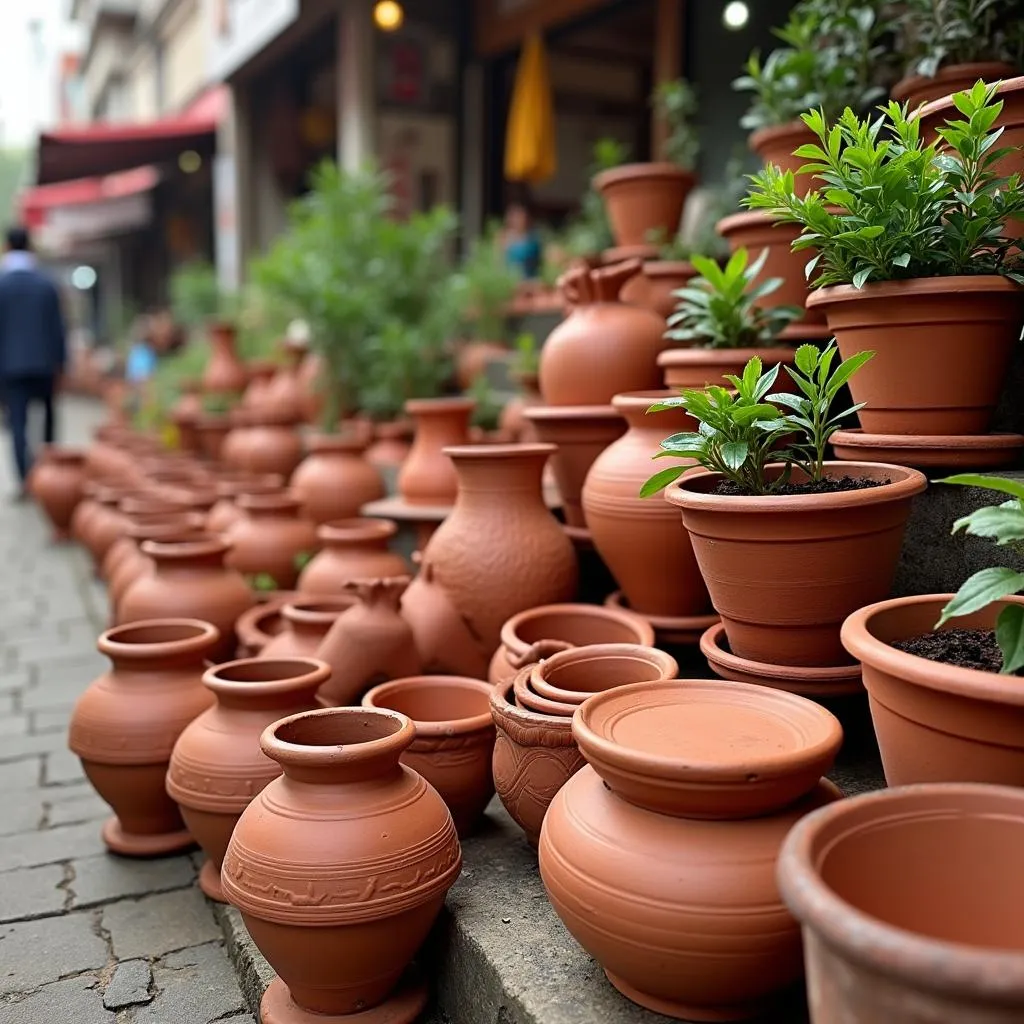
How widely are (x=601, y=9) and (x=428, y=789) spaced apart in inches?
278

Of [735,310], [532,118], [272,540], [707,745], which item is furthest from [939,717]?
[532,118]

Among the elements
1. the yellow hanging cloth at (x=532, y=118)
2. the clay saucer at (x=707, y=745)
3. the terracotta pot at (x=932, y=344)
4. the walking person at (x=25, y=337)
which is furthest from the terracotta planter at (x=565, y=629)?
the walking person at (x=25, y=337)

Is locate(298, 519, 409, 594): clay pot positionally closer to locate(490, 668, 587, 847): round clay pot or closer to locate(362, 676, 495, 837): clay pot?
locate(362, 676, 495, 837): clay pot

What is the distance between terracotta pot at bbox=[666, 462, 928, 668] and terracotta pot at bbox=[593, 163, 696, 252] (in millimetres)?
2372

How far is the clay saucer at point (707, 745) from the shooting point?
4.99 ft

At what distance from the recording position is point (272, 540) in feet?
14.5

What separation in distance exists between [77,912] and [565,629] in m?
1.47

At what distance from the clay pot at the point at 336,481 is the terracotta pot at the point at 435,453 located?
0.93m

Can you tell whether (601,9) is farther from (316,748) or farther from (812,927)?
(812,927)

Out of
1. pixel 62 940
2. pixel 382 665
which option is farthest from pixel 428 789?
pixel 62 940

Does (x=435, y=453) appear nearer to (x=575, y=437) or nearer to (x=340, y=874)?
(x=575, y=437)

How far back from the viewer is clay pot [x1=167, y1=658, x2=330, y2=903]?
239 cm

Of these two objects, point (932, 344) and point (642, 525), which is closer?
point (932, 344)

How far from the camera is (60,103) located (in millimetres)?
35156
